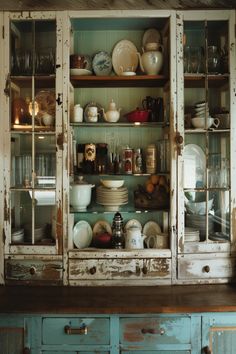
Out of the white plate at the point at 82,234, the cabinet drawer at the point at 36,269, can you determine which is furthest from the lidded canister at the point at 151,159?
the cabinet drawer at the point at 36,269

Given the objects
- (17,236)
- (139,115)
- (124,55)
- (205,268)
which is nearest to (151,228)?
(205,268)

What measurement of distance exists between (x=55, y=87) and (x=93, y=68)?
40 cm

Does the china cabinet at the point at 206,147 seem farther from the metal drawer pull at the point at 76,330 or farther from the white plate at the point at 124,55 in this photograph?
the metal drawer pull at the point at 76,330

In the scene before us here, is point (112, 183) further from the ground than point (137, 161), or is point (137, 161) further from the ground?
point (137, 161)

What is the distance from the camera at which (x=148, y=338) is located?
196 centimetres

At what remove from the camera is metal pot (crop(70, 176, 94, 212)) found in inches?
95.8

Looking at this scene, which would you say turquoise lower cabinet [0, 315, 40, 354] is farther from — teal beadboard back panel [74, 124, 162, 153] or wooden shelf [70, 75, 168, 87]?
wooden shelf [70, 75, 168, 87]

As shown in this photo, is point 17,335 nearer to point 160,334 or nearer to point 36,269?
point 36,269

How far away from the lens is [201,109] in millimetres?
2371

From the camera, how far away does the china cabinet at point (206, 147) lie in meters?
2.30

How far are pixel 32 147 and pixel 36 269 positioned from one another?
0.75 metres

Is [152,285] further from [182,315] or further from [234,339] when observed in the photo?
[234,339]

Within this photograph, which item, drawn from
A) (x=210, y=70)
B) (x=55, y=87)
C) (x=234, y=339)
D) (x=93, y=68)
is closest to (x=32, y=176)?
(x=55, y=87)

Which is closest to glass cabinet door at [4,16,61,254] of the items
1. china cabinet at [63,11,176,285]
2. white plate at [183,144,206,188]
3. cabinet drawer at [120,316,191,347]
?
china cabinet at [63,11,176,285]
